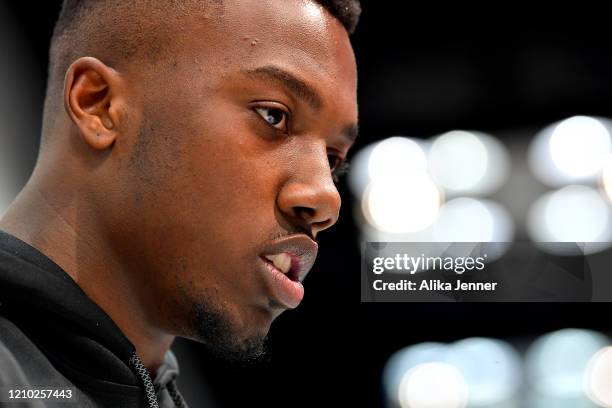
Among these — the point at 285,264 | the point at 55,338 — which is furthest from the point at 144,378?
the point at 285,264

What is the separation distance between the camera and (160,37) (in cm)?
A: 102

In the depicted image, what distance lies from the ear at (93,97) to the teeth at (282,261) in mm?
261

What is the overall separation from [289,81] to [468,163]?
1.65ft

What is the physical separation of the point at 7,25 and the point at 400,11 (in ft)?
2.49

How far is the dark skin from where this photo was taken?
3.25 feet

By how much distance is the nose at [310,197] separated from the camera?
1006mm

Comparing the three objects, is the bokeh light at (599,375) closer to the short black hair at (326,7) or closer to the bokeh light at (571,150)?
the bokeh light at (571,150)

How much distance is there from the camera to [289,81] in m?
1.03

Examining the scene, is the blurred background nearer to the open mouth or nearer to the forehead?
the open mouth

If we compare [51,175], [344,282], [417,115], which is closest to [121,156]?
[51,175]

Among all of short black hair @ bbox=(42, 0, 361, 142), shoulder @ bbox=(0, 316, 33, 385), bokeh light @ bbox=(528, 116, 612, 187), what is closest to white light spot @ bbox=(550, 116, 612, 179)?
bokeh light @ bbox=(528, 116, 612, 187)

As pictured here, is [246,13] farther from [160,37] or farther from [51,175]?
[51,175]

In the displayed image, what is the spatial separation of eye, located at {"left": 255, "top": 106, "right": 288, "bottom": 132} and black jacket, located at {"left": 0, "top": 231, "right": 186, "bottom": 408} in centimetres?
32

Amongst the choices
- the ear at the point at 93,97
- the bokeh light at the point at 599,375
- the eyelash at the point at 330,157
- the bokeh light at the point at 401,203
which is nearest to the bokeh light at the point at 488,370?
the bokeh light at the point at 599,375
